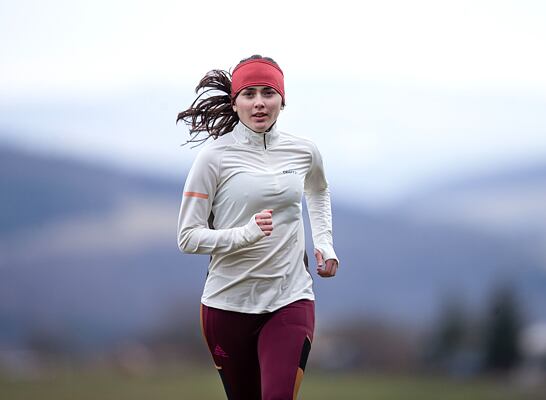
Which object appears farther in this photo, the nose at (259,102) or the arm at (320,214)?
the arm at (320,214)

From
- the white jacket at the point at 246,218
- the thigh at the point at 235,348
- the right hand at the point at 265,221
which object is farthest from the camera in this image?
the thigh at the point at 235,348

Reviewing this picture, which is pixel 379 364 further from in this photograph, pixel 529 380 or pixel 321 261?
pixel 321 261

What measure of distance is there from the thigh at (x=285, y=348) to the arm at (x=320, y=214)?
1.10 ft

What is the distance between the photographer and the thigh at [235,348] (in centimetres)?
534

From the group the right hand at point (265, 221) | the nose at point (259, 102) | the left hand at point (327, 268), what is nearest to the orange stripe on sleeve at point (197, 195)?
the right hand at point (265, 221)

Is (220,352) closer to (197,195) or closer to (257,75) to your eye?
(197,195)

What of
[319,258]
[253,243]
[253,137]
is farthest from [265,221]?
[319,258]

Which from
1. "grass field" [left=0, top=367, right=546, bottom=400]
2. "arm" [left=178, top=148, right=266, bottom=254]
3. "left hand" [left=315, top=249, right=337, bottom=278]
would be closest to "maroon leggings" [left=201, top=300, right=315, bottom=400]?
"left hand" [left=315, top=249, right=337, bottom=278]

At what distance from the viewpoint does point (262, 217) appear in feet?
16.4

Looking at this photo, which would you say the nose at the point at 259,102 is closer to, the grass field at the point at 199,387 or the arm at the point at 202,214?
the arm at the point at 202,214

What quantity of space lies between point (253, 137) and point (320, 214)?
2.27 ft

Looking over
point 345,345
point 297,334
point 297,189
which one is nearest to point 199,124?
point 297,189

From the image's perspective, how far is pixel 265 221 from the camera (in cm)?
500

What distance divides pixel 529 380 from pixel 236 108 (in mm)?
27607
